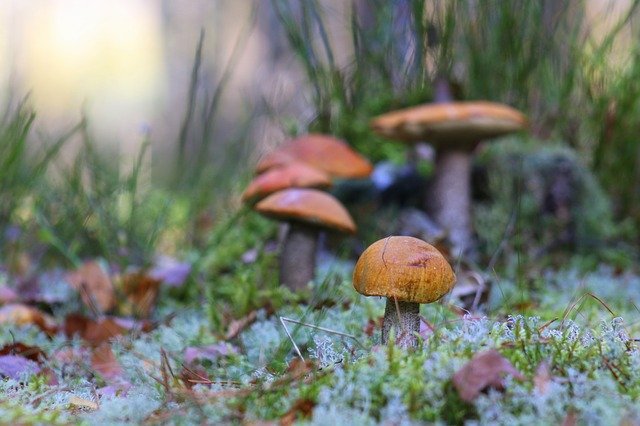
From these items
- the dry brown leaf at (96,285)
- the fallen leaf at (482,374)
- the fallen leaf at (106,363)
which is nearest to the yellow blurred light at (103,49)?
the dry brown leaf at (96,285)

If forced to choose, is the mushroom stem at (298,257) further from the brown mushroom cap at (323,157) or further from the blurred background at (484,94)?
the blurred background at (484,94)

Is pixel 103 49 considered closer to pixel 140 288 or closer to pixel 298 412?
pixel 140 288

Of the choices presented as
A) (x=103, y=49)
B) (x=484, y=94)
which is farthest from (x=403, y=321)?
(x=103, y=49)

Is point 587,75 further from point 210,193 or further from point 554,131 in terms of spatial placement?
point 210,193

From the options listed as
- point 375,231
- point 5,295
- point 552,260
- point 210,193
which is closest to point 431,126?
point 375,231

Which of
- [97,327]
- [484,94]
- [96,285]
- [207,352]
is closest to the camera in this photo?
[207,352]

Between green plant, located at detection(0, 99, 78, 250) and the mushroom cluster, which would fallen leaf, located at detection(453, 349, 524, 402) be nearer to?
the mushroom cluster
